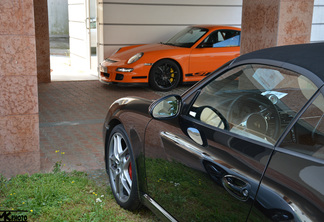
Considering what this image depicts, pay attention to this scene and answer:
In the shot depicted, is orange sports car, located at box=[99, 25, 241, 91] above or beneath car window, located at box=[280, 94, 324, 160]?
beneath

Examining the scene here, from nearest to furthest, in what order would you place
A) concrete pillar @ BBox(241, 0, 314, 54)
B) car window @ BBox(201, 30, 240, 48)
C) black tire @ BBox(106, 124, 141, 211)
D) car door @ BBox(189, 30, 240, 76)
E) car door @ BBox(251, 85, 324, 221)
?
car door @ BBox(251, 85, 324, 221)
black tire @ BBox(106, 124, 141, 211)
concrete pillar @ BBox(241, 0, 314, 54)
car door @ BBox(189, 30, 240, 76)
car window @ BBox(201, 30, 240, 48)

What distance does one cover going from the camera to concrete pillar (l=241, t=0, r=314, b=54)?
222 inches

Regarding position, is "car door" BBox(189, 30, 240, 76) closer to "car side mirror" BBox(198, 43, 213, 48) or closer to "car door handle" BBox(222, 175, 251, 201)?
"car side mirror" BBox(198, 43, 213, 48)

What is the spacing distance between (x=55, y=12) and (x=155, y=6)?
453 inches

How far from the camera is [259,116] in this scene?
2447 mm

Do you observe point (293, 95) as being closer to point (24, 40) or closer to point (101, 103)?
point (24, 40)

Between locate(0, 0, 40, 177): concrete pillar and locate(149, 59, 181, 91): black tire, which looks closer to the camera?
locate(0, 0, 40, 177): concrete pillar

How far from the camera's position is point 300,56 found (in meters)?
2.29

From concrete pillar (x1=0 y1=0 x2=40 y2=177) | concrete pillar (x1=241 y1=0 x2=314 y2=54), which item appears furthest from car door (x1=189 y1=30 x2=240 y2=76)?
concrete pillar (x1=0 y1=0 x2=40 y2=177)

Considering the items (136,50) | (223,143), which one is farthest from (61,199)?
(136,50)

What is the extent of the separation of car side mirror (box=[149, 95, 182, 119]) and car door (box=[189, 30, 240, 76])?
23.9 feet

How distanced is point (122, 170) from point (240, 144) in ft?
5.19

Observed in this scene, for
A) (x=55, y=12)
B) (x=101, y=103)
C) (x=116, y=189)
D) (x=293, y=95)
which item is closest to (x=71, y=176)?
(x=116, y=189)

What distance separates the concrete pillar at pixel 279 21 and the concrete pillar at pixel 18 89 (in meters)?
3.18
